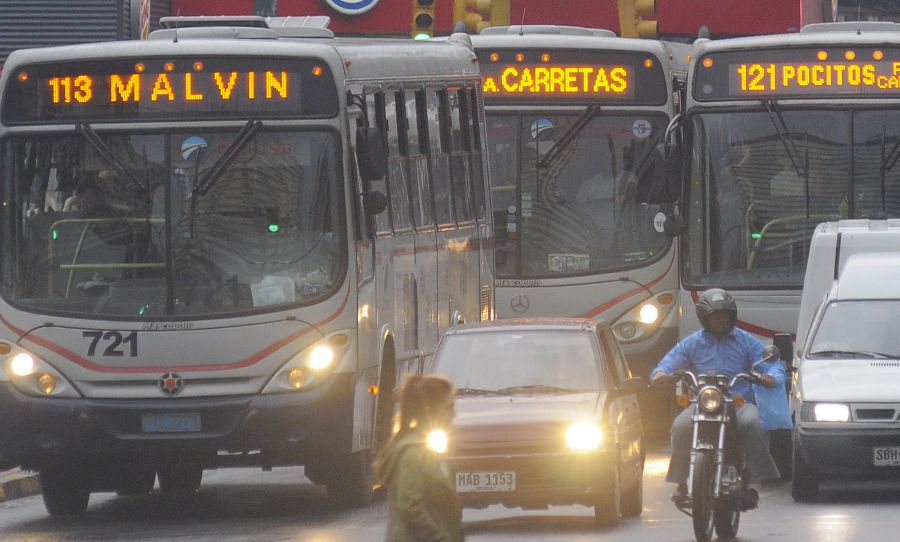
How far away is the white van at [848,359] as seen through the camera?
15242mm

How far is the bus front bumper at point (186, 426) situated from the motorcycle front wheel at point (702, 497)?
2.79 meters

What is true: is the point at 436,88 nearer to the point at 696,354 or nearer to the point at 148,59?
the point at 148,59

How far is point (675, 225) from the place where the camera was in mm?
18953

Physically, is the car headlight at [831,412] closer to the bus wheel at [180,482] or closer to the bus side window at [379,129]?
the bus side window at [379,129]

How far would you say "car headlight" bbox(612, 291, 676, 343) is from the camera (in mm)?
19891

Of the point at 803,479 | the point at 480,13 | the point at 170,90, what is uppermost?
the point at 170,90

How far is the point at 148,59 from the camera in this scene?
1496 centimetres

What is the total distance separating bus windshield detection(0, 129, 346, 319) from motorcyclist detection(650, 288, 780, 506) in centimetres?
244

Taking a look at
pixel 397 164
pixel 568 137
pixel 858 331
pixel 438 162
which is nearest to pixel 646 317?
pixel 568 137

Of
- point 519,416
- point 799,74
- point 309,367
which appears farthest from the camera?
point 799,74

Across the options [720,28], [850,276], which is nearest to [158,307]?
[850,276]

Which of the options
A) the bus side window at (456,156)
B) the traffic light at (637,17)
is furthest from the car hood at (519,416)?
the traffic light at (637,17)

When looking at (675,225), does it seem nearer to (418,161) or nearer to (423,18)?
(418,161)

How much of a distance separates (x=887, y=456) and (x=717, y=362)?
225 cm
